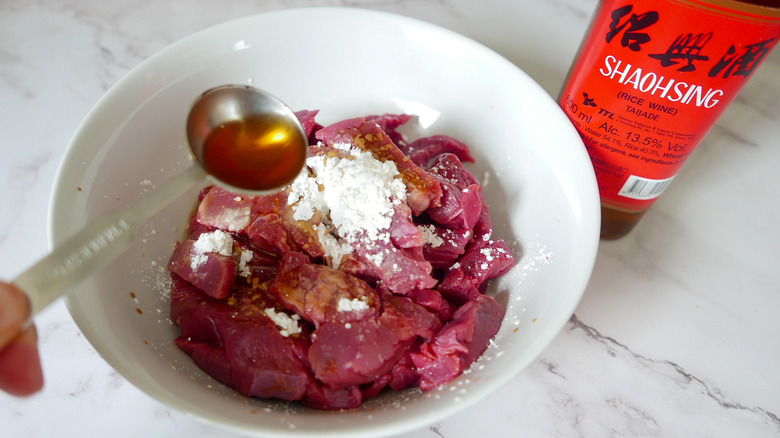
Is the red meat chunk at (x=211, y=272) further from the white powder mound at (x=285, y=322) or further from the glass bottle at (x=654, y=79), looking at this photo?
the glass bottle at (x=654, y=79)

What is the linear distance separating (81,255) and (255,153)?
0.64m

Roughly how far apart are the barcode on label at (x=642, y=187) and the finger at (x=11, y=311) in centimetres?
167

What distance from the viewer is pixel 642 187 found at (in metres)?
1.78

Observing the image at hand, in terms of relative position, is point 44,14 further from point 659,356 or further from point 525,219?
point 659,356

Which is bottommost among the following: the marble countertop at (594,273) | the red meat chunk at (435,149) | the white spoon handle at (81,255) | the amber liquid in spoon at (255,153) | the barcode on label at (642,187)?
the marble countertop at (594,273)

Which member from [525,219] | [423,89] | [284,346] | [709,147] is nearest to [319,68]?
[423,89]

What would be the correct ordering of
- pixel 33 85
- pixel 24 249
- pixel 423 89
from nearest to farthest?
pixel 24 249 → pixel 423 89 → pixel 33 85

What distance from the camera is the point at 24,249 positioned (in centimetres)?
194

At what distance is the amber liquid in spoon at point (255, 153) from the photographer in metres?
1.63

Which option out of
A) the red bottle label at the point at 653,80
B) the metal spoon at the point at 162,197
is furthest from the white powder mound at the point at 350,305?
the red bottle label at the point at 653,80

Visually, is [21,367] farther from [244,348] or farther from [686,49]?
[686,49]

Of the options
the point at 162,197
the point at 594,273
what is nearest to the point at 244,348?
the point at 162,197

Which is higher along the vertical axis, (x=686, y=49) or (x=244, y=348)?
(x=686, y=49)

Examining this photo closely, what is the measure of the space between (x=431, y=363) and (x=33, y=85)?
7.10 ft
